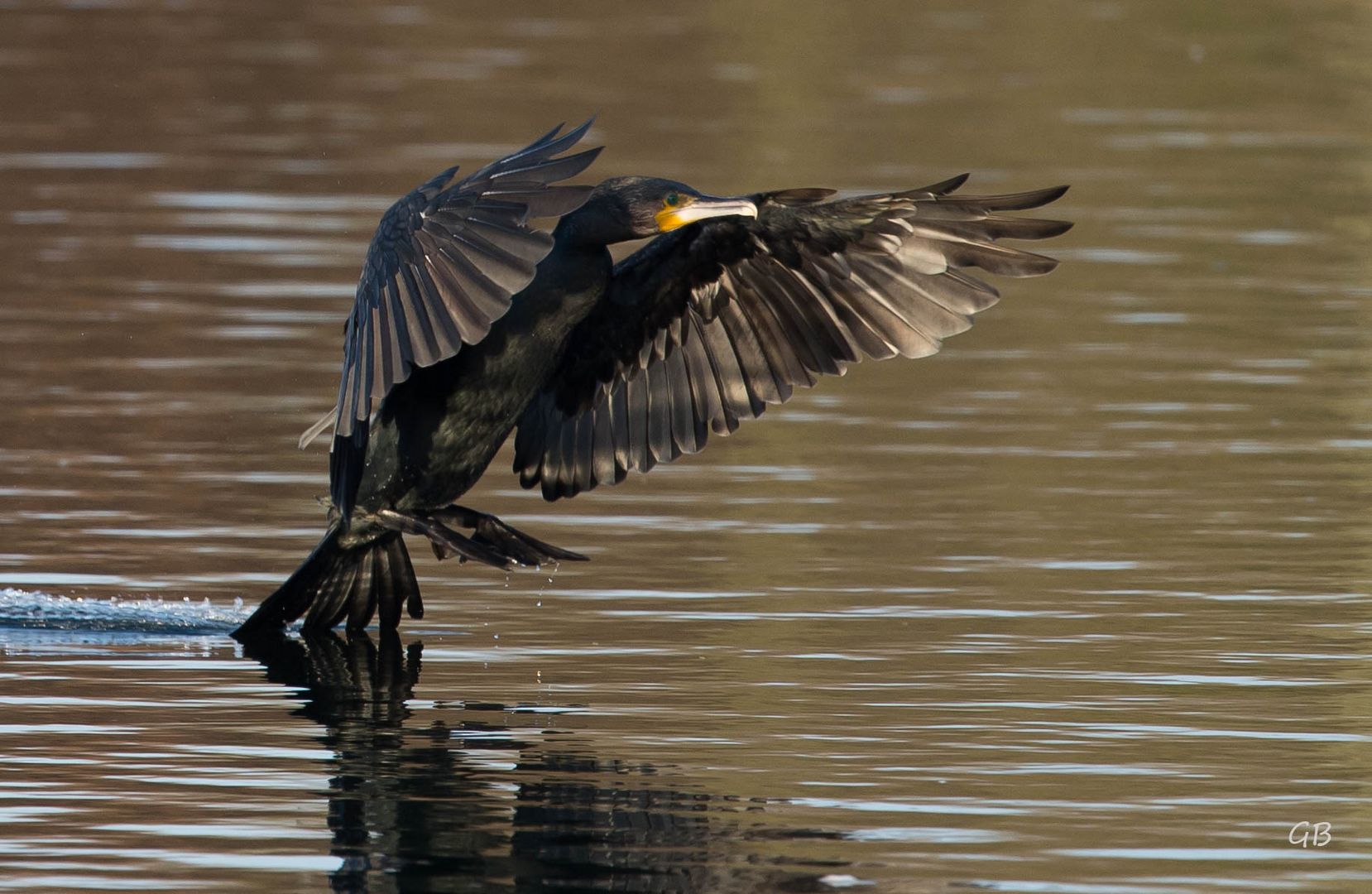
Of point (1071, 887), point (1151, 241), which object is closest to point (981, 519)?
point (1071, 887)

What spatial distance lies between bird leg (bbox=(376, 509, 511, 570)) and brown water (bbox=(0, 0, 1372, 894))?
31 cm

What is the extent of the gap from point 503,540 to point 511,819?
1.80m

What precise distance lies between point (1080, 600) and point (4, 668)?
10.5 feet

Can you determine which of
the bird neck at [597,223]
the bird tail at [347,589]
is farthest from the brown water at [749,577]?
the bird neck at [597,223]

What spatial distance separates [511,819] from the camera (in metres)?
5.96

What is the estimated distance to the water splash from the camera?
25.7ft

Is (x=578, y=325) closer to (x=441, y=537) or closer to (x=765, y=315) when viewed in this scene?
(x=765, y=315)

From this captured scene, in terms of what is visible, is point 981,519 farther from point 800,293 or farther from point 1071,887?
point 1071,887

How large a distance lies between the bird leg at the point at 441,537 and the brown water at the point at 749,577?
0.31m

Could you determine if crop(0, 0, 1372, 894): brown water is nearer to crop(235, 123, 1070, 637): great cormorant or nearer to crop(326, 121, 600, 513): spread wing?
crop(235, 123, 1070, 637): great cormorant

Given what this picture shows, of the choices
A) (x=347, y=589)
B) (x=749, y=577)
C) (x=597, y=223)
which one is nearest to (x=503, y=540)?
(x=347, y=589)

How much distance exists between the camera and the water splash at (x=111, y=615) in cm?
784
